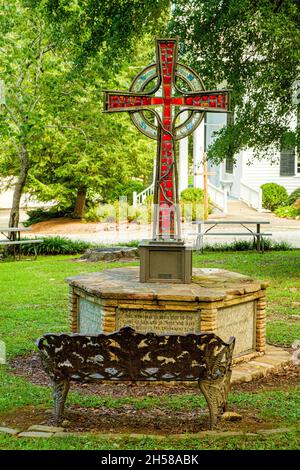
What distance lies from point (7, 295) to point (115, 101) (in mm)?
5844

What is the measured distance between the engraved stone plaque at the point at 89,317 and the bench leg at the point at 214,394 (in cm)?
237

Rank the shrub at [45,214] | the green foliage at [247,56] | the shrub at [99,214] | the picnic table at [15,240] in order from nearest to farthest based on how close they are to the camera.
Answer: the green foliage at [247,56] < the picnic table at [15,240] < the shrub at [99,214] < the shrub at [45,214]

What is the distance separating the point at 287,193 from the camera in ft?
118

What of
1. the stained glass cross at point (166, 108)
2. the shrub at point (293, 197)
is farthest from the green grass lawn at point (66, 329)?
the shrub at point (293, 197)

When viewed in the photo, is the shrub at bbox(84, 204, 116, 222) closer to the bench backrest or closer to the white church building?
the white church building

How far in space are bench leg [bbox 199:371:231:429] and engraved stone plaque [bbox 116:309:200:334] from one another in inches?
72.7

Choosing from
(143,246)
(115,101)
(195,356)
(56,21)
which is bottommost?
(195,356)

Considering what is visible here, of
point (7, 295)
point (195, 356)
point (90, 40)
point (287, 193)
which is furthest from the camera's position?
point (287, 193)

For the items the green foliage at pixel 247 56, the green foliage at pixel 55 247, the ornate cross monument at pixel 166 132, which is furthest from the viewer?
the green foliage at pixel 55 247

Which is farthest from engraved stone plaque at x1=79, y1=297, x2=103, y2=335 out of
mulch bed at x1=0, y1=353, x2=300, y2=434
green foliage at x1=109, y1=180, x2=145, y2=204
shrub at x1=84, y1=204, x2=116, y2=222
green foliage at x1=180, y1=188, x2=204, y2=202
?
green foliage at x1=180, y1=188, x2=204, y2=202

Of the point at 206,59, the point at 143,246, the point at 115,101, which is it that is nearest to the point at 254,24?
the point at 206,59

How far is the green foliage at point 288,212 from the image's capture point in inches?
1272

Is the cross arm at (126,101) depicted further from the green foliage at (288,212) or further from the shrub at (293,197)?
the shrub at (293,197)

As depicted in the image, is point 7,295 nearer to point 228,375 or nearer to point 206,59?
point 206,59
